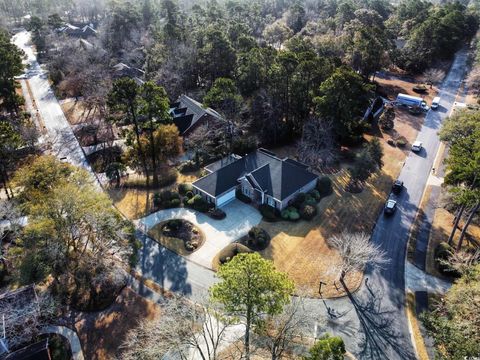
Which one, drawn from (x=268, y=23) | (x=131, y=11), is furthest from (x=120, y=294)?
(x=268, y=23)

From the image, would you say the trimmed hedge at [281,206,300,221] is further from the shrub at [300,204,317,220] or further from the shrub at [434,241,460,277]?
the shrub at [434,241,460,277]

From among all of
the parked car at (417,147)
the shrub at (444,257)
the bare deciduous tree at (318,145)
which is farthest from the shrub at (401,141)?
the shrub at (444,257)

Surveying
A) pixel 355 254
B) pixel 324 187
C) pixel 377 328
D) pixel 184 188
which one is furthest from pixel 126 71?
pixel 377 328

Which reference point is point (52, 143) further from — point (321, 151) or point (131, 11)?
point (131, 11)

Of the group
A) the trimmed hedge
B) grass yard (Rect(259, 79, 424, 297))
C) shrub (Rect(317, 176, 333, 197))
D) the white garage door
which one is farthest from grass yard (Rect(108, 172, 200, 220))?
shrub (Rect(317, 176, 333, 197))

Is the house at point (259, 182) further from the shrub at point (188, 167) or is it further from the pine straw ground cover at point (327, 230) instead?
the shrub at point (188, 167)

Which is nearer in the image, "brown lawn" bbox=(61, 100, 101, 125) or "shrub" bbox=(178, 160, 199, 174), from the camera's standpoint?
"shrub" bbox=(178, 160, 199, 174)
